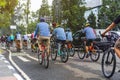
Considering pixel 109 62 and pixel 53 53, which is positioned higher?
pixel 109 62

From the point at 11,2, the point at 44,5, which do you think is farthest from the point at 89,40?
the point at 44,5

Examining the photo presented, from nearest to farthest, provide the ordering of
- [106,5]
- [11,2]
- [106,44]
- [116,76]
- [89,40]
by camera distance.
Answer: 1. [116,76]
2. [89,40]
3. [106,44]
4. [11,2]
5. [106,5]

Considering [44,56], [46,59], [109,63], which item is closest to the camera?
[109,63]

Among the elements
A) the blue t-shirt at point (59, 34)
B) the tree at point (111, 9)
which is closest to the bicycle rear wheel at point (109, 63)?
the blue t-shirt at point (59, 34)

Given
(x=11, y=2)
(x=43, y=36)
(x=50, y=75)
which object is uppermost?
(x=11, y=2)

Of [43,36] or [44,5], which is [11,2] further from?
[44,5]

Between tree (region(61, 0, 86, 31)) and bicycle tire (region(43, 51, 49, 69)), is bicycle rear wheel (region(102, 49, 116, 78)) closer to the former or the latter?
bicycle tire (region(43, 51, 49, 69))

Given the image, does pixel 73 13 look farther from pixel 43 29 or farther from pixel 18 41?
pixel 43 29

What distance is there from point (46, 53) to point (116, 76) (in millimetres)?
3829

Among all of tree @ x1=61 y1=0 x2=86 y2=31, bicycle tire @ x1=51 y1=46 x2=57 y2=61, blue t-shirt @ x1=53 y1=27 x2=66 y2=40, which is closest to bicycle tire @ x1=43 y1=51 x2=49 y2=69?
blue t-shirt @ x1=53 y1=27 x2=66 y2=40

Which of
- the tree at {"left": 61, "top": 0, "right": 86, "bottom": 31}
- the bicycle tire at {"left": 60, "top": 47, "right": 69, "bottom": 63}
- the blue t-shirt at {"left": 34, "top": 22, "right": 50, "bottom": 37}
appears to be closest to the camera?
the blue t-shirt at {"left": 34, "top": 22, "right": 50, "bottom": 37}

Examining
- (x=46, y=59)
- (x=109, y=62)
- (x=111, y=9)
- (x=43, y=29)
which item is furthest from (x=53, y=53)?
(x=111, y=9)

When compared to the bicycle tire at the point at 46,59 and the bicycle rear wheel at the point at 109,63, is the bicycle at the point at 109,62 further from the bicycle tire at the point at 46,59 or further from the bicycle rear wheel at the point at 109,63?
the bicycle tire at the point at 46,59

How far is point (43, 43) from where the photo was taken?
13.6 meters
